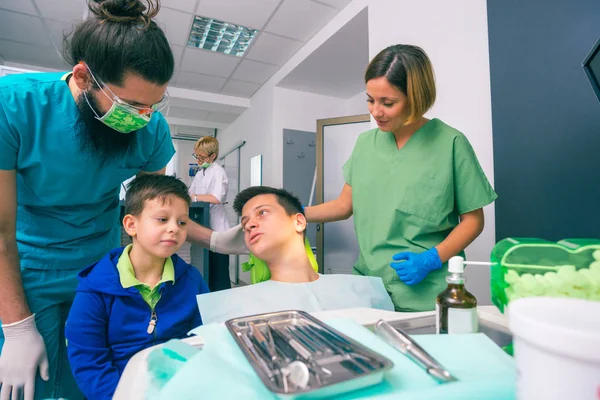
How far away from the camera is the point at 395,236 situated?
3.87 ft

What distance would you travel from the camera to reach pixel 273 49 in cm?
374

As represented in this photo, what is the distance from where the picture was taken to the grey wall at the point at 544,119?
1.18 meters

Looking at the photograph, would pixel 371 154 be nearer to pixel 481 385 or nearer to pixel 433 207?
pixel 433 207

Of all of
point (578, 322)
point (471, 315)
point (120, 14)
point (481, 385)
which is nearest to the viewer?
point (578, 322)

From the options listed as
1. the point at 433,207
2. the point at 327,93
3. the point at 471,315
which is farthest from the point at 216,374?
the point at 327,93

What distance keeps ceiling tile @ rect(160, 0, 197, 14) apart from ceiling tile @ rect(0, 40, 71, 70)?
5.63 ft

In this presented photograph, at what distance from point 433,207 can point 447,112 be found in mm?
1109

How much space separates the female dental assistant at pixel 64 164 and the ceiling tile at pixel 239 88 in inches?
143

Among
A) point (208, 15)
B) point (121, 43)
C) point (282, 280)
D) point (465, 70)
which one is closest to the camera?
point (121, 43)

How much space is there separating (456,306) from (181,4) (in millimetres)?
3263

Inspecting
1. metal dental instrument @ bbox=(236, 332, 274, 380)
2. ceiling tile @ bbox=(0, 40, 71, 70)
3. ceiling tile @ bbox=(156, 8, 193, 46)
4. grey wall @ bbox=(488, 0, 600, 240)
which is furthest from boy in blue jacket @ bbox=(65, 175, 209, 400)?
ceiling tile @ bbox=(0, 40, 71, 70)

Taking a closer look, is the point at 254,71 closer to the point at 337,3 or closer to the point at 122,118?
the point at 337,3

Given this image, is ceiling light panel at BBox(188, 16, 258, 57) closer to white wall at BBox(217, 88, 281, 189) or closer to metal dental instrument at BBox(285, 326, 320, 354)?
white wall at BBox(217, 88, 281, 189)

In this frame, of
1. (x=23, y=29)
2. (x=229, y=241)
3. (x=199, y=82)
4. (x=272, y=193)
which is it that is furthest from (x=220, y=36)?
(x=229, y=241)
